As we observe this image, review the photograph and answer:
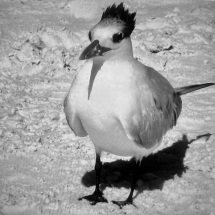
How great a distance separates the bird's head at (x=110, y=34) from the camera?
2.33 m

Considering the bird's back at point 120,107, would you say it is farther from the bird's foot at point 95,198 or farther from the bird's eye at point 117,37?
the bird's foot at point 95,198

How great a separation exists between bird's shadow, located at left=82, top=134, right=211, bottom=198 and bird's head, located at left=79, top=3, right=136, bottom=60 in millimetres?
1283

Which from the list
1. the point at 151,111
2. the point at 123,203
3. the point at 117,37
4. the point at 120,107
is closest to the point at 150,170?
the point at 123,203

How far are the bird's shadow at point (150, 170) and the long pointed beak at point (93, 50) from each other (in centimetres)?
129

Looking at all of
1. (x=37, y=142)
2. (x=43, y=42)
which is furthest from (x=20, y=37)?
(x=37, y=142)

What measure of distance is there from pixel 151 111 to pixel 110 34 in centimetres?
69

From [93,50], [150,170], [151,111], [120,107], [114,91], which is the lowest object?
[150,170]

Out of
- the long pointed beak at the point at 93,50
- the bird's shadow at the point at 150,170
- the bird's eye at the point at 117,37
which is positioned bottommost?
the bird's shadow at the point at 150,170

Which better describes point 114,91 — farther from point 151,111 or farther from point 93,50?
point 151,111

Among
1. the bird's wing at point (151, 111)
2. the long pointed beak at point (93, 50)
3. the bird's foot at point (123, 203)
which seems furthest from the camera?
the bird's foot at point (123, 203)

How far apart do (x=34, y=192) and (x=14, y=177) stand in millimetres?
304

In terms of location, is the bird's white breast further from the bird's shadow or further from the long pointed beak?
the bird's shadow

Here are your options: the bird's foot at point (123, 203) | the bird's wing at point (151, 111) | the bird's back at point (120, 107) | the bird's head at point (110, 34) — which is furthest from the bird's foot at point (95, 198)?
the bird's head at point (110, 34)

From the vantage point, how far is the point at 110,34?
236 cm
